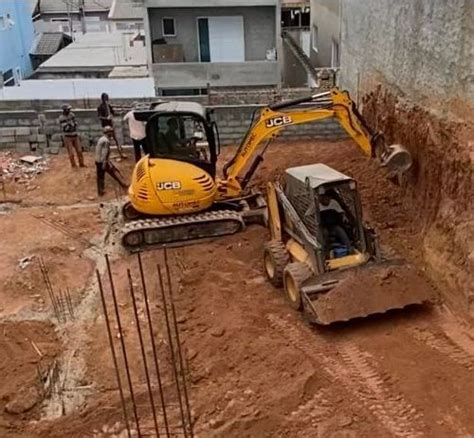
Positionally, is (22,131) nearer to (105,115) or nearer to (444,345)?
(105,115)

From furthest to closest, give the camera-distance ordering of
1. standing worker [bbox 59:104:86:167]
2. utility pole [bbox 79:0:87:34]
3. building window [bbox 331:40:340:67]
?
utility pole [bbox 79:0:87:34], building window [bbox 331:40:340:67], standing worker [bbox 59:104:86:167]

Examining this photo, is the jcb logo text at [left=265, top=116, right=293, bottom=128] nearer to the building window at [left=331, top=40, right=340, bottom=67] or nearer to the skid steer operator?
the skid steer operator

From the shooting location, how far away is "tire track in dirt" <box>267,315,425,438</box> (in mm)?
6691

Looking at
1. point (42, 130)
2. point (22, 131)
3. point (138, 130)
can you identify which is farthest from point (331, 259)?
point (22, 131)

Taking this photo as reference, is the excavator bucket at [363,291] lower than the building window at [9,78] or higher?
higher

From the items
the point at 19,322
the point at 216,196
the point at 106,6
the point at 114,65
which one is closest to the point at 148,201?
the point at 216,196

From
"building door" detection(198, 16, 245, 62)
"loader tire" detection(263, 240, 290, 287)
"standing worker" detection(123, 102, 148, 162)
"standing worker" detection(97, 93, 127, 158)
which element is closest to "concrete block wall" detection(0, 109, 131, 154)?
"standing worker" detection(97, 93, 127, 158)

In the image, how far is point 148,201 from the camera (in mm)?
11031

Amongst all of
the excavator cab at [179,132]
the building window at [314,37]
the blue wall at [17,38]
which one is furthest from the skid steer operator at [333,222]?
the blue wall at [17,38]

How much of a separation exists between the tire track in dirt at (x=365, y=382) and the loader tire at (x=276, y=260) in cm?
91

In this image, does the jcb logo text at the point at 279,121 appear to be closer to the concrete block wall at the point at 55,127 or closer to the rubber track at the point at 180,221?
the rubber track at the point at 180,221

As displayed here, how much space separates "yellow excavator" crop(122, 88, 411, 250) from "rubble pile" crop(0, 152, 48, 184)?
4.30m

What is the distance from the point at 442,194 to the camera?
9930 millimetres

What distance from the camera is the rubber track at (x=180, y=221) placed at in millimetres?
11078
